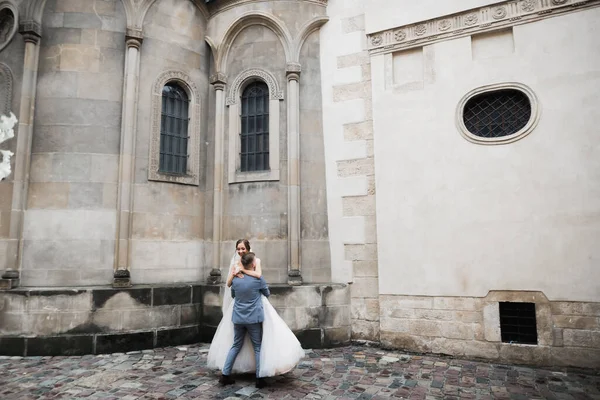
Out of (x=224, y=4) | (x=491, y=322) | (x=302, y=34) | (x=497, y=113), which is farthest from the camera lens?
(x=224, y=4)

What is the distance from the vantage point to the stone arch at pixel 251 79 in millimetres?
8781

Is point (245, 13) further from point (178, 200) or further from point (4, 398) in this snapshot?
point (4, 398)

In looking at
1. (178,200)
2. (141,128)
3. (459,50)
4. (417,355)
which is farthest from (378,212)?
(141,128)

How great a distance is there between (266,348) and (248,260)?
3.81ft

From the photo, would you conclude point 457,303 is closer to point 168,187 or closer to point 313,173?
point 313,173

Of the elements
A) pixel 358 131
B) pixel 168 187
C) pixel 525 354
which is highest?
pixel 358 131

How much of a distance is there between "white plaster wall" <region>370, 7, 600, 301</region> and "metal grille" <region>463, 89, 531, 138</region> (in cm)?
25

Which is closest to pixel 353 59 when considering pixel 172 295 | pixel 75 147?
pixel 75 147

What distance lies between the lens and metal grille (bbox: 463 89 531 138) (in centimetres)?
717

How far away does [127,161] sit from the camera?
792 cm

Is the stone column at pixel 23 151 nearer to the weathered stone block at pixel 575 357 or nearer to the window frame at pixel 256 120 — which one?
the window frame at pixel 256 120

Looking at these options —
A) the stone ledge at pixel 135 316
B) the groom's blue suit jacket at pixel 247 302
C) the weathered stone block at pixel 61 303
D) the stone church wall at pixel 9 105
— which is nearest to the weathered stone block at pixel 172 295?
the stone ledge at pixel 135 316

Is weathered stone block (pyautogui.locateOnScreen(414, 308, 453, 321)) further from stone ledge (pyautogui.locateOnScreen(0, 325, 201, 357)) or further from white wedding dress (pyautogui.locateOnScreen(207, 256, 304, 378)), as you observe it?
stone ledge (pyautogui.locateOnScreen(0, 325, 201, 357))

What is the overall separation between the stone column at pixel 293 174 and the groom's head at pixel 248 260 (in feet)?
8.50
